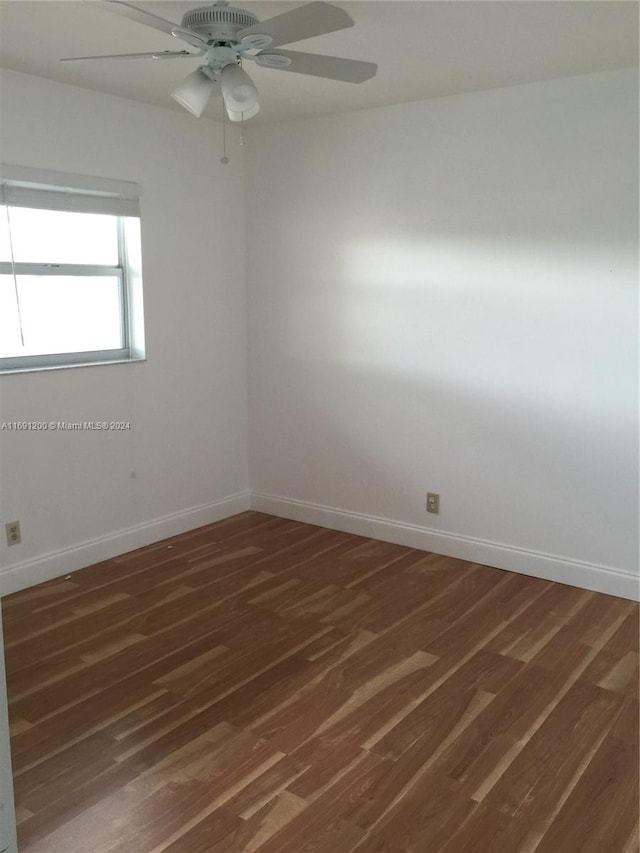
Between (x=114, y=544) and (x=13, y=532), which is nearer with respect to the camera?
(x=13, y=532)

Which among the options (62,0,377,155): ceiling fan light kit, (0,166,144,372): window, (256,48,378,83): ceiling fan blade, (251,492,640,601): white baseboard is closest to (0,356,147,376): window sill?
(0,166,144,372): window

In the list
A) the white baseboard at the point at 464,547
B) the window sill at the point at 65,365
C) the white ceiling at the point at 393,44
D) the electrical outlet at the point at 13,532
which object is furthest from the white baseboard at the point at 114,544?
the white ceiling at the point at 393,44

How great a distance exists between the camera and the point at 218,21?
2.21 m

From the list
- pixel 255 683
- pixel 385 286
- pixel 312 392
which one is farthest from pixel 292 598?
pixel 385 286

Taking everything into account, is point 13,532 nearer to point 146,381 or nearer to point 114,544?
point 114,544

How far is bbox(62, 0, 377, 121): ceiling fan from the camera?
80.4 inches

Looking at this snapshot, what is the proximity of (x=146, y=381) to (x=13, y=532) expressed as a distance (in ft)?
3.48

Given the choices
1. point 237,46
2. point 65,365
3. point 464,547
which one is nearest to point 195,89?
point 237,46

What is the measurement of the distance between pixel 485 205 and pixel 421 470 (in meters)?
1.42

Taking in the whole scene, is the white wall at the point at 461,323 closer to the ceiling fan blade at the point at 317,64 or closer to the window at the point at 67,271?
the window at the point at 67,271

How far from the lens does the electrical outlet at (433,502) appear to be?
4.02 m

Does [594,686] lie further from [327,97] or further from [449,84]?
[327,97]

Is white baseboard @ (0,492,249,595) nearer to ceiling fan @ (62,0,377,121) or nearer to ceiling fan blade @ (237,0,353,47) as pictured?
ceiling fan @ (62,0,377,121)

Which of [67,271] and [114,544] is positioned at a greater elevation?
[67,271]
